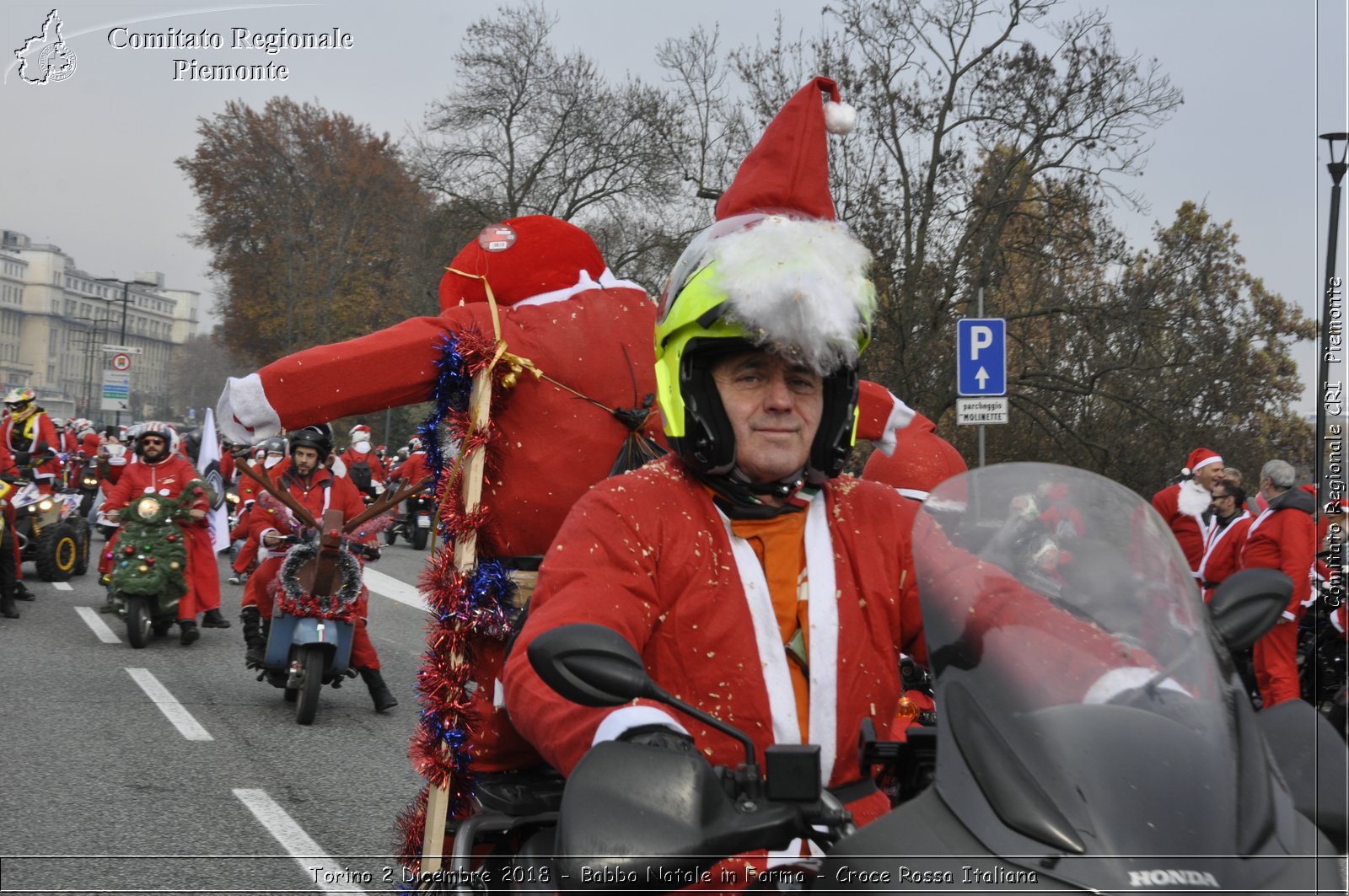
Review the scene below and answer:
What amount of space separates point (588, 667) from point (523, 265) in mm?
2469

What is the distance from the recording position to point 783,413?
8.10 ft

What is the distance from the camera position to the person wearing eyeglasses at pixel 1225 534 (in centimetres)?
922

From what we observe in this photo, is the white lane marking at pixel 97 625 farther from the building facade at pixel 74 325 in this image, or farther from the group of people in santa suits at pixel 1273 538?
the group of people in santa suits at pixel 1273 538

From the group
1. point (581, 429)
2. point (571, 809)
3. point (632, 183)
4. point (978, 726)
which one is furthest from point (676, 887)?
point (632, 183)

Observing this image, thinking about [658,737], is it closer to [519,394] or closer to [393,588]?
[519,394]

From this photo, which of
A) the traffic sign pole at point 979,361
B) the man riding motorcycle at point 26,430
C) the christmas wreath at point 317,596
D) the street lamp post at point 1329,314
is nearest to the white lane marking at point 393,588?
the man riding motorcycle at point 26,430

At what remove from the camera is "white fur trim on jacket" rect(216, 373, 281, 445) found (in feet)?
11.5

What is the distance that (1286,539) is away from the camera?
339 inches

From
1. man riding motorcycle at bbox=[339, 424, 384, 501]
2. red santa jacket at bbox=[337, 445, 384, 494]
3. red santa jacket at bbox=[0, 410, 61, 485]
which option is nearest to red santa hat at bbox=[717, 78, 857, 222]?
Answer: red santa jacket at bbox=[0, 410, 61, 485]

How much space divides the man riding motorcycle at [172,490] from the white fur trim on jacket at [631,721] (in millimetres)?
11288

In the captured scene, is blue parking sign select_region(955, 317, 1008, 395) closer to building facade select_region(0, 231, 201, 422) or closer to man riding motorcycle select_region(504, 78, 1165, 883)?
building facade select_region(0, 231, 201, 422)

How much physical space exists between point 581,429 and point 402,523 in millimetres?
20114

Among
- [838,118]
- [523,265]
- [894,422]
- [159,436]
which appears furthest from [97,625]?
[838,118]

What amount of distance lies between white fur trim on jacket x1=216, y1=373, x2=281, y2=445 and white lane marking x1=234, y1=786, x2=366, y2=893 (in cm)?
245
